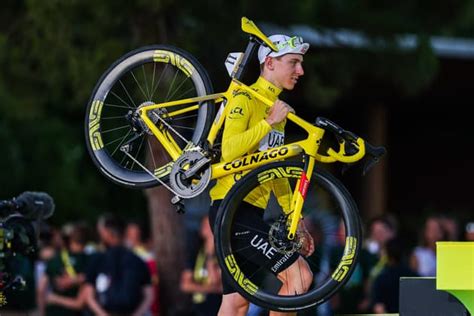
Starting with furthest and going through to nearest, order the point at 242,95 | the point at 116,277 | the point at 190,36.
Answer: the point at 190,36 < the point at 116,277 < the point at 242,95

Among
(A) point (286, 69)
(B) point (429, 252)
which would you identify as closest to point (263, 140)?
(A) point (286, 69)

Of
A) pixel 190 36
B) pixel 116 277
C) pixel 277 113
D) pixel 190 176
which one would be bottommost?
pixel 116 277

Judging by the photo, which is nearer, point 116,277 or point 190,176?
point 190,176

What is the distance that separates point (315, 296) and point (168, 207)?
817 cm

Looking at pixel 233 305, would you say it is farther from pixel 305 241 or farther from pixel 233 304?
pixel 305 241

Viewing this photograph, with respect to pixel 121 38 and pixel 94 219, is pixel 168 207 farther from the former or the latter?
pixel 94 219

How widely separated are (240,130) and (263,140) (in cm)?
22

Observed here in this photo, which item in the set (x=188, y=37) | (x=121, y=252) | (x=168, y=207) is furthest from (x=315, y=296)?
(x=168, y=207)

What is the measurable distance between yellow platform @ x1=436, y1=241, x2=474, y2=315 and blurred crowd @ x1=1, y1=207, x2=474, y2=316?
4.36 m

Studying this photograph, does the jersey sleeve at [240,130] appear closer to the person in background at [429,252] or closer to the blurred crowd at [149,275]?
the blurred crowd at [149,275]

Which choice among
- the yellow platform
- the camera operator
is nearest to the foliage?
the camera operator

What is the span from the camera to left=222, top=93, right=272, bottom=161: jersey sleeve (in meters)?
6.95

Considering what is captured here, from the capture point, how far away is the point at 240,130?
277 inches

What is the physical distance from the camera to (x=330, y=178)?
6988 mm
